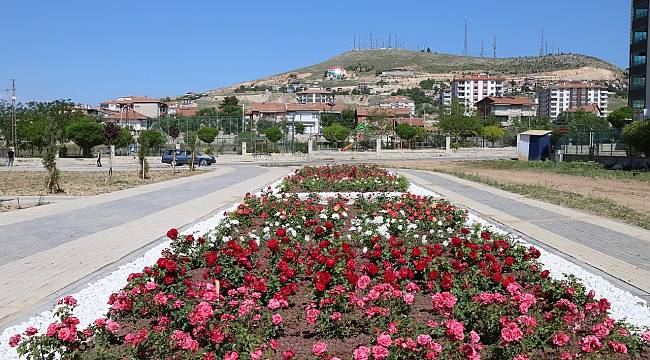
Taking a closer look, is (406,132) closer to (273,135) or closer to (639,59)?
(273,135)

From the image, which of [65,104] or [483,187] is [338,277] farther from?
[65,104]

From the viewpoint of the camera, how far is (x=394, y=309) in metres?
4.80

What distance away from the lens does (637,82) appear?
6084cm

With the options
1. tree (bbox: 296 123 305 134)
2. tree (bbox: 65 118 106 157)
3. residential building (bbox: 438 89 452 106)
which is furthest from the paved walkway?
residential building (bbox: 438 89 452 106)

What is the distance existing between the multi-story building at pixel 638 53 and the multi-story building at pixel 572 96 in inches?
3448

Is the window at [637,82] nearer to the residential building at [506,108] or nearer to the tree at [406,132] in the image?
the tree at [406,132]

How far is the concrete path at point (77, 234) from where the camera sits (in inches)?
278

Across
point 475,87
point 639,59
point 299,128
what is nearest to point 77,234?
point 639,59

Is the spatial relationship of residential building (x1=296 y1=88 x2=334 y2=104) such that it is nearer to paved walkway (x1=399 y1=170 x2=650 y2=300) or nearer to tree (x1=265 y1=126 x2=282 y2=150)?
tree (x1=265 y1=126 x2=282 y2=150)

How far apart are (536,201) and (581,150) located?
30784 millimetres

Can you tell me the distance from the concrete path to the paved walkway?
6.49m

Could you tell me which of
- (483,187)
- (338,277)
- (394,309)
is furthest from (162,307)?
(483,187)

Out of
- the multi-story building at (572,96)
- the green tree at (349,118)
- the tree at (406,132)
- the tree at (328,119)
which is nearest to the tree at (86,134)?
the tree at (406,132)

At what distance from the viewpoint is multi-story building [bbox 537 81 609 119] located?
5723 inches
